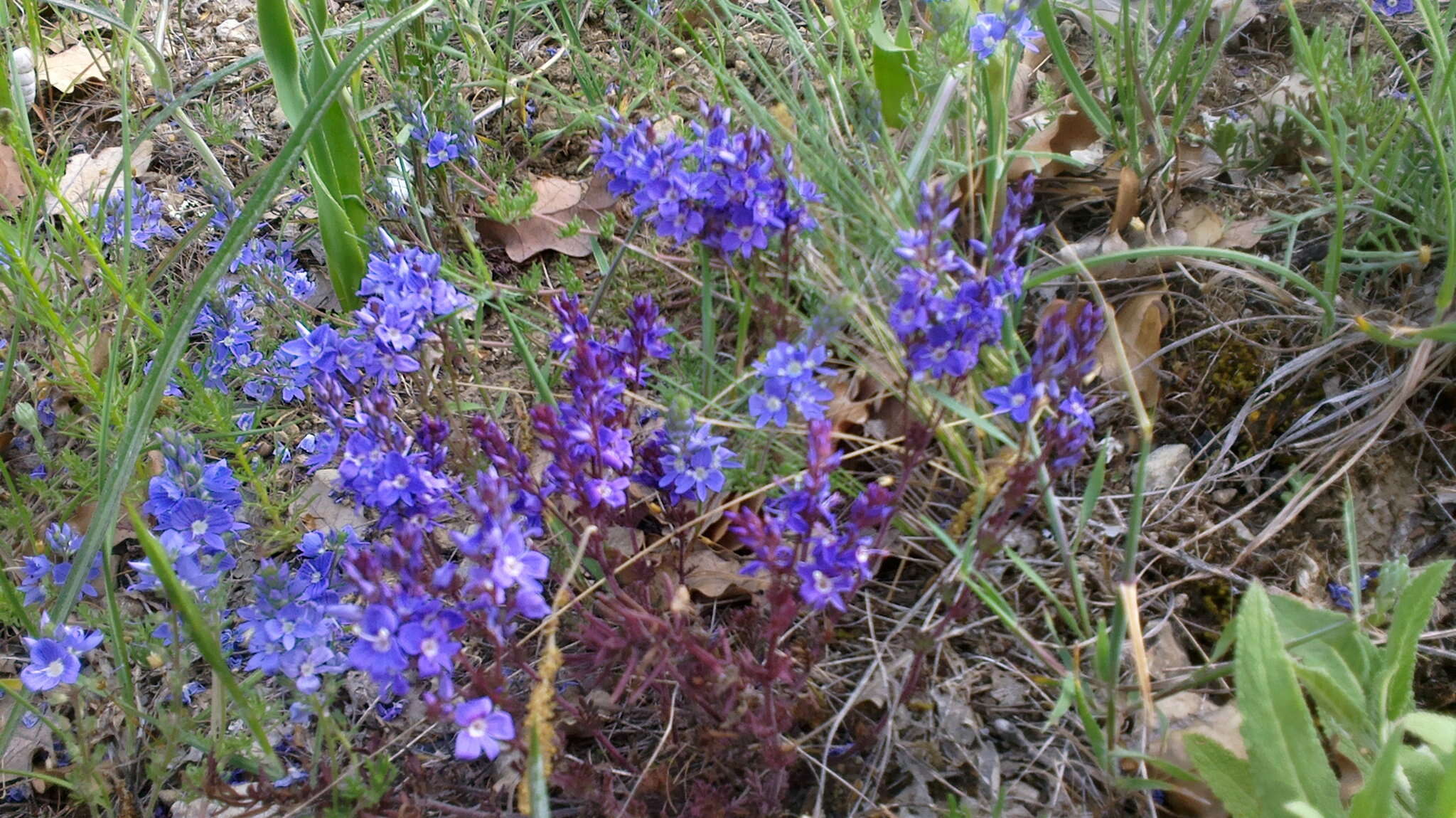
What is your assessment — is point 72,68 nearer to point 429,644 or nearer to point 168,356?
point 168,356

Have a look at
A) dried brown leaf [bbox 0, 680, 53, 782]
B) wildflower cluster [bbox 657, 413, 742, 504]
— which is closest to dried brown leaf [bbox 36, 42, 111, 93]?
dried brown leaf [bbox 0, 680, 53, 782]

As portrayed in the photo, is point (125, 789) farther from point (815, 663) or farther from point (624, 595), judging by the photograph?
point (815, 663)

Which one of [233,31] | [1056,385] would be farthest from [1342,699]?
[233,31]

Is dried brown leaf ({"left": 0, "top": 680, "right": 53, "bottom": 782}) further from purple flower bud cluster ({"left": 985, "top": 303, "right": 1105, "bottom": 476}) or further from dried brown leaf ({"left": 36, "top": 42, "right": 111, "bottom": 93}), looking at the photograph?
dried brown leaf ({"left": 36, "top": 42, "right": 111, "bottom": 93})

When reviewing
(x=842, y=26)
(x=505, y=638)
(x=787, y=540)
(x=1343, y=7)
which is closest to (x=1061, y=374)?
(x=787, y=540)

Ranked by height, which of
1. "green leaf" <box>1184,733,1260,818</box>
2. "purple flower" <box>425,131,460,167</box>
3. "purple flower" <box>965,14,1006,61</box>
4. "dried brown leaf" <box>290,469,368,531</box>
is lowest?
"dried brown leaf" <box>290,469,368,531</box>

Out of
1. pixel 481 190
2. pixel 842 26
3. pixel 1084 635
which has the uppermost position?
pixel 842 26
